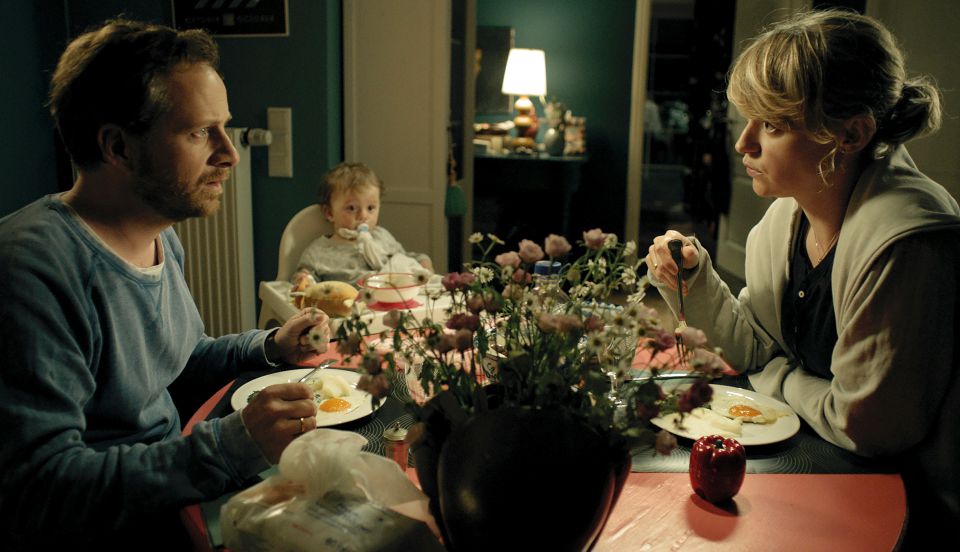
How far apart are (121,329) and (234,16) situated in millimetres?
2462

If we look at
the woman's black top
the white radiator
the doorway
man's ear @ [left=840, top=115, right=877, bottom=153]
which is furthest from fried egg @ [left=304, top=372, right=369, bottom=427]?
the doorway

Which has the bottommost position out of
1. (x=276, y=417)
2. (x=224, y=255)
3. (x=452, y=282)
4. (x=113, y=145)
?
(x=224, y=255)

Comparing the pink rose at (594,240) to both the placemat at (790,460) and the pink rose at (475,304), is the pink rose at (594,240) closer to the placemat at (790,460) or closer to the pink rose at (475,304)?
the pink rose at (475,304)

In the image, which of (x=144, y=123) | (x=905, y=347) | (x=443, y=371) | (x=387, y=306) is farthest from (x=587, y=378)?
(x=387, y=306)

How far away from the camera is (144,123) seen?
1261 mm

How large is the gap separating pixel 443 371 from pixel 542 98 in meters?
5.36

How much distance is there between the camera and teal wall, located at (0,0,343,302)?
309 cm

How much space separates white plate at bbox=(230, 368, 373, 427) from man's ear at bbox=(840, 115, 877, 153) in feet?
3.13

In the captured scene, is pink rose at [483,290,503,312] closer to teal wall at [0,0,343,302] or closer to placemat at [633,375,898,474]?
placemat at [633,375,898,474]

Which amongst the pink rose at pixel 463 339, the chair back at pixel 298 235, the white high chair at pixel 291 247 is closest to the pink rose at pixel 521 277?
the pink rose at pixel 463 339

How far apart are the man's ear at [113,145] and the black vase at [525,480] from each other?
79 centimetres

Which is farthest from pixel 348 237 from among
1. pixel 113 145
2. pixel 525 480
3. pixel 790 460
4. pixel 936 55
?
pixel 936 55

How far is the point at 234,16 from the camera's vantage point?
10.8 feet

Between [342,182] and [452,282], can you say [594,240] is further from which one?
[342,182]
